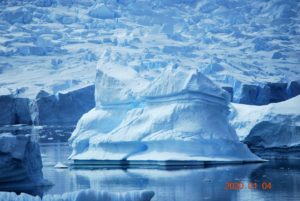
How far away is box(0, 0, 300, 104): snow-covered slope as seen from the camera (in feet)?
120

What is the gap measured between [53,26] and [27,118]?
22.9 m

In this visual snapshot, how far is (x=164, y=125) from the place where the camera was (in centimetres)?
1080

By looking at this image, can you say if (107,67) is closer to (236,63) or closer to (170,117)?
(170,117)

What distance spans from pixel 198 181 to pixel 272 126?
607cm

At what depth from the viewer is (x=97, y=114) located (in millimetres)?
11977

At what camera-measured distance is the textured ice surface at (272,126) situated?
46.1 feet

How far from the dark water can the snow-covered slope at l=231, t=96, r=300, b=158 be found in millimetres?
2660

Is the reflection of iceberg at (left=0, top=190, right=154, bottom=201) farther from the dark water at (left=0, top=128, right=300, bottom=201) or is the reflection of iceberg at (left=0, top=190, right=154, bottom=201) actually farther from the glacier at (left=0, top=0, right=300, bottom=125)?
the glacier at (left=0, top=0, right=300, bottom=125)

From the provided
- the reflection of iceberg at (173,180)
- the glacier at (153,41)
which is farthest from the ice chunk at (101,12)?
the reflection of iceberg at (173,180)

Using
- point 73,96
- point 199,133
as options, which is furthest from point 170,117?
point 73,96

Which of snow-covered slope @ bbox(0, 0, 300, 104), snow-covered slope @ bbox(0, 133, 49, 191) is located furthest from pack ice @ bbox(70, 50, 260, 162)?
snow-covered slope @ bbox(0, 0, 300, 104)

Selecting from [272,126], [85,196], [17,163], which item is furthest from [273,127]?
[85,196]
